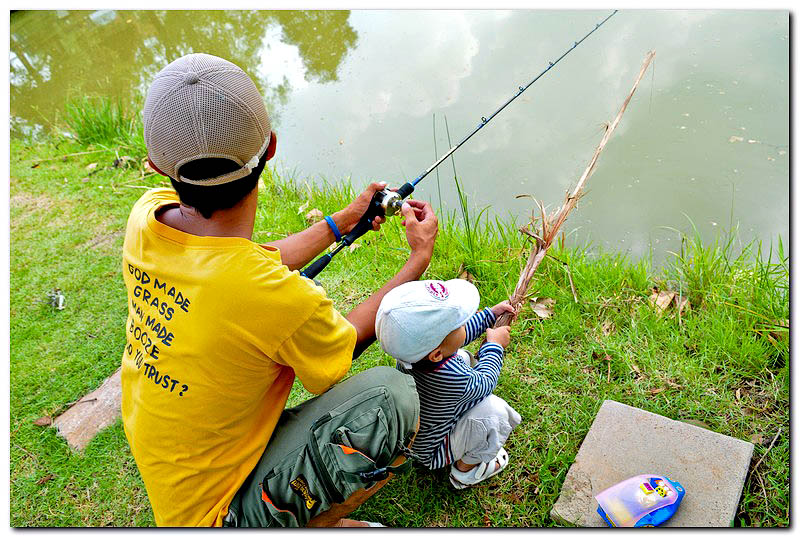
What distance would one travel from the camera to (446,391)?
1.83m

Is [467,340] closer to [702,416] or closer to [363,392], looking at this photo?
[363,392]

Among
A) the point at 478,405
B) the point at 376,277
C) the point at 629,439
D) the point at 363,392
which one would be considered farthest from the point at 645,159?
the point at 363,392

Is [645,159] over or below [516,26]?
below

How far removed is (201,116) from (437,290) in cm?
78

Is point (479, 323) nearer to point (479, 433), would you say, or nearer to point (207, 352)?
point (479, 433)

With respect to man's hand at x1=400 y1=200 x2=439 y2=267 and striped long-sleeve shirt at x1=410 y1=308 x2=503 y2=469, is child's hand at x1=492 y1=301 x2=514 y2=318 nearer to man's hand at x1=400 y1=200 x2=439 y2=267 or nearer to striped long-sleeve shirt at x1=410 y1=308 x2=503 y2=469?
striped long-sleeve shirt at x1=410 y1=308 x2=503 y2=469

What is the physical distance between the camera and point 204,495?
1.55 m

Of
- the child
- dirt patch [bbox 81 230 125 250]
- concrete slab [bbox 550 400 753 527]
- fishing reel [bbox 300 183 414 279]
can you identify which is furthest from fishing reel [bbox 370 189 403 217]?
dirt patch [bbox 81 230 125 250]

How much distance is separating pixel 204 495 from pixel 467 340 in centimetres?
93

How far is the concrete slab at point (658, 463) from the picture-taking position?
1.83 metres

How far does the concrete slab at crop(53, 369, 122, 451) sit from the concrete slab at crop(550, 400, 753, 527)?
1.83 metres

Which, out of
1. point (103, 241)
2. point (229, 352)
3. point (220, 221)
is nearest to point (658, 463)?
point (229, 352)

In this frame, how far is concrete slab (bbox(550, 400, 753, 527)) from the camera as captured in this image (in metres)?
1.83

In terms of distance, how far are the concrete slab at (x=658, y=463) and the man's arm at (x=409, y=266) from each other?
2.82ft
